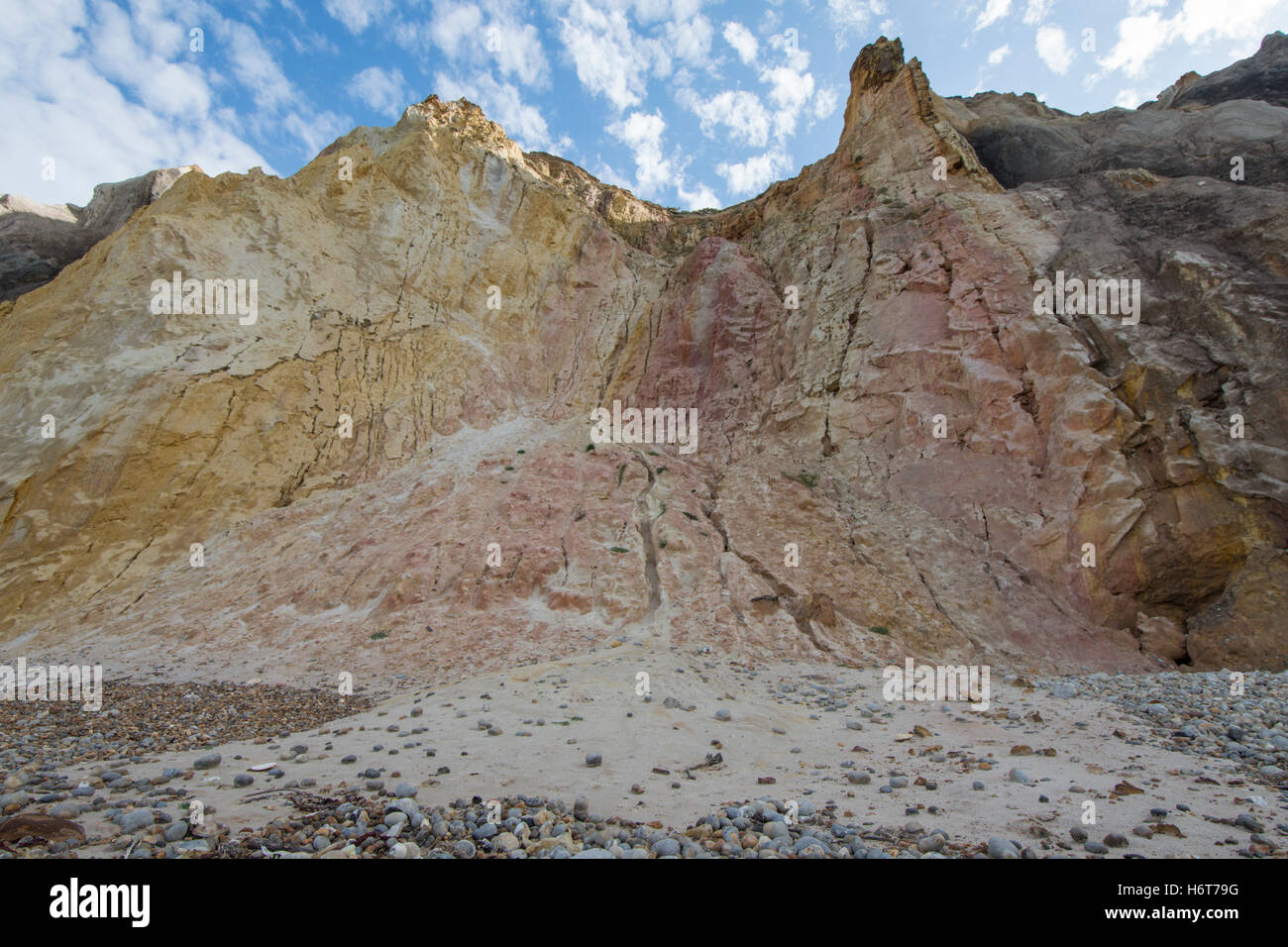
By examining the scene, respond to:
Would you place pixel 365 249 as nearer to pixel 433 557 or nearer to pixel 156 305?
pixel 156 305

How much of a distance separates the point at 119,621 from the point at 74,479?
4987 millimetres

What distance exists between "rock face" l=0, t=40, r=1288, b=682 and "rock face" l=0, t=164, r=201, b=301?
13.5 m

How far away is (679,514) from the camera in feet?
53.6

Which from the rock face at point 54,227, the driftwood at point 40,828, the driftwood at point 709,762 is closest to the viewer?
the driftwood at point 40,828

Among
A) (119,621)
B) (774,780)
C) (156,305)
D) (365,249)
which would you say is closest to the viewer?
(774,780)

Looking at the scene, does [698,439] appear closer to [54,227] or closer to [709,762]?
[709,762]

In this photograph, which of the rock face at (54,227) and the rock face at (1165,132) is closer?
the rock face at (1165,132)

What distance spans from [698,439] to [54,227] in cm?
4019

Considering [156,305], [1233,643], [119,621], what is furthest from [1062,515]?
[156,305]

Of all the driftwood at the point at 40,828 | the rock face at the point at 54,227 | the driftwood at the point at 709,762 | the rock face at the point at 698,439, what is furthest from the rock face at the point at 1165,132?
the rock face at the point at 54,227

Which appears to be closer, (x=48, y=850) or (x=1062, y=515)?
(x=48, y=850)

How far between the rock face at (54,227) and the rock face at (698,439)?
13456 millimetres

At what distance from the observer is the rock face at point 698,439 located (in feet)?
42.8

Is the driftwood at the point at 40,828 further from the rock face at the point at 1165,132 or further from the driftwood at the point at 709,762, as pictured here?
the rock face at the point at 1165,132
